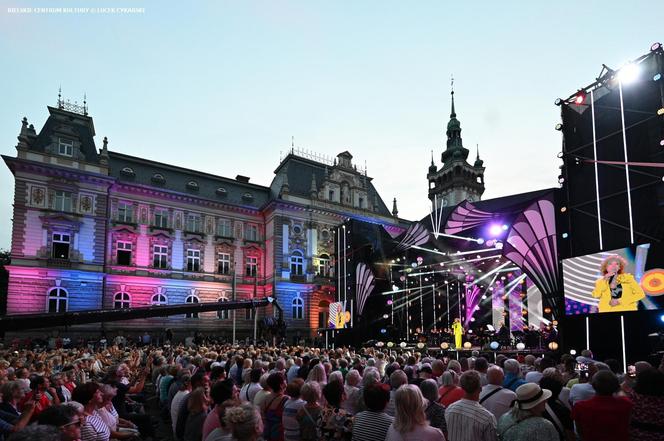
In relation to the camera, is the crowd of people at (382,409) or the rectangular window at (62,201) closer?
the crowd of people at (382,409)

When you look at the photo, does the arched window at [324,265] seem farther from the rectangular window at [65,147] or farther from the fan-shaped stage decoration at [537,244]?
the fan-shaped stage decoration at [537,244]

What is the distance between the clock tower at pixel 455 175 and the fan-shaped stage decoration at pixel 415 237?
40.2 meters

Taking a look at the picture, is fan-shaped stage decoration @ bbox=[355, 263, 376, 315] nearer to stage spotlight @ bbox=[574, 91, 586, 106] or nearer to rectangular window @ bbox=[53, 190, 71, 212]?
stage spotlight @ bbox=[574, 91, 586, 106]

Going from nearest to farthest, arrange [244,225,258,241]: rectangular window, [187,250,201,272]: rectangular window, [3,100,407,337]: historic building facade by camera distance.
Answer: [3,100,407,337]: historic building facade < [187,250,201,272]: rectangular window < [244,225,258,241]: rectangular window

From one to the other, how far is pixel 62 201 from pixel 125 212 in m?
4.77

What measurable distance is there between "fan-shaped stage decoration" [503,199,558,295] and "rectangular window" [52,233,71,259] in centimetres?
3113

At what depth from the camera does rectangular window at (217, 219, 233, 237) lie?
42.4m

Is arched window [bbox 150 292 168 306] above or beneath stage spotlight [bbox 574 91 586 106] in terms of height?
beneath

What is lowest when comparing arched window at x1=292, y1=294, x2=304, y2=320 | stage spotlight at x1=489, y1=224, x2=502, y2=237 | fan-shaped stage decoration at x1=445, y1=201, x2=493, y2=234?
arched window at x1=292, y1=294, x2=304, y2=320

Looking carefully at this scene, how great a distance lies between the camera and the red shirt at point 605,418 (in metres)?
3.96

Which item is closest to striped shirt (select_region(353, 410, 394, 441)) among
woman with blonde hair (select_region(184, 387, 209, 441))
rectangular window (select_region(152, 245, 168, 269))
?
woman with blonde hair (select_region(184, 387, 209, 441))

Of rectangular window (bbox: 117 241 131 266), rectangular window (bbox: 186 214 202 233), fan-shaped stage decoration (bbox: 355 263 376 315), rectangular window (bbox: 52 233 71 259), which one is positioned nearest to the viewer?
fan-shaped stage decoration (bbox: 355 263 376 315)

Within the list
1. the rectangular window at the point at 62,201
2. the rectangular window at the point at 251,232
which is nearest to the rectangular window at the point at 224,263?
the rectangular window at the point at 251,232

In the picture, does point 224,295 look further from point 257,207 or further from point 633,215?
point 633,215
